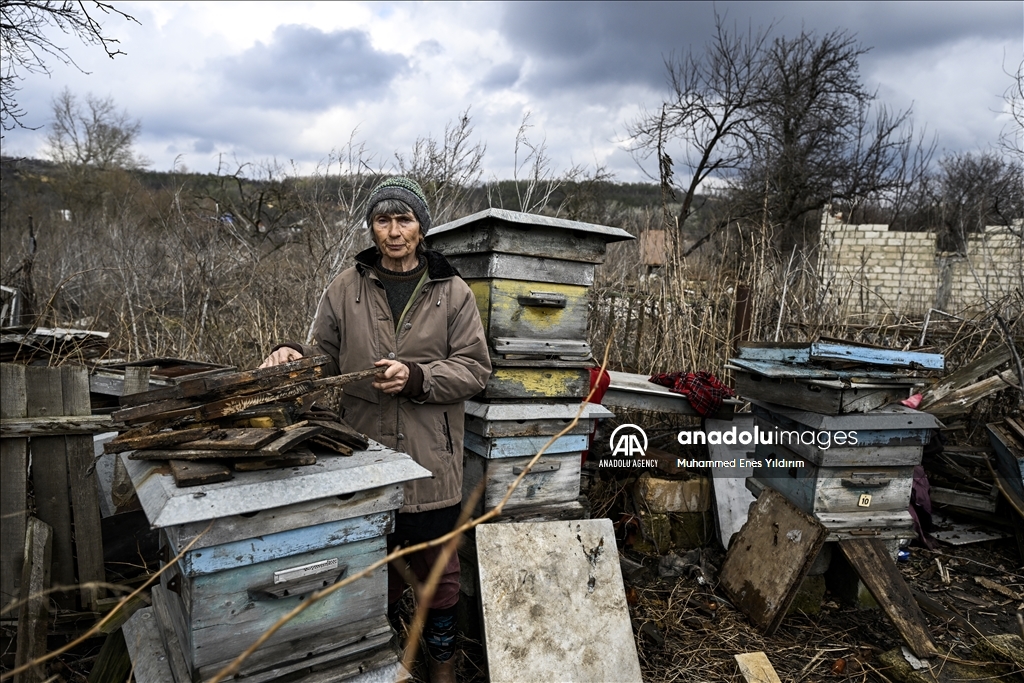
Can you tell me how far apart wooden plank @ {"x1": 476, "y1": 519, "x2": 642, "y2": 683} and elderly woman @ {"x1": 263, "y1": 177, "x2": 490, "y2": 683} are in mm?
254

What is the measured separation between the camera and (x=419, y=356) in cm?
271

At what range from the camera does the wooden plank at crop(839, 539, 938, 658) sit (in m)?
3.34

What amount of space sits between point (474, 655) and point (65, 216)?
1915 cm

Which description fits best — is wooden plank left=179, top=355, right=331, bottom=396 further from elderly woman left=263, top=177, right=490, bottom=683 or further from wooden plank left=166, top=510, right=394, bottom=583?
wooden plank left=166, top=510, right=394, bottom=583

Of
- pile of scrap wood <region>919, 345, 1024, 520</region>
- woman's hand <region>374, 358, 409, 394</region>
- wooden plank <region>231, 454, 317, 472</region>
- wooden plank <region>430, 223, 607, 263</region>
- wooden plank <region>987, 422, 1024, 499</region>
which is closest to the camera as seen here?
wooden plank <region>231, 454, 317, 472</region>

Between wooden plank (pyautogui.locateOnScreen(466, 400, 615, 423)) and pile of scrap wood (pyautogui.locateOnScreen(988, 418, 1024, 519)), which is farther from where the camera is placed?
pile of scrap wood (pyautogui.locateOnScreen(988, 418, 1024, 519))

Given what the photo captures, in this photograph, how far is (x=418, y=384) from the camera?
2502 mm

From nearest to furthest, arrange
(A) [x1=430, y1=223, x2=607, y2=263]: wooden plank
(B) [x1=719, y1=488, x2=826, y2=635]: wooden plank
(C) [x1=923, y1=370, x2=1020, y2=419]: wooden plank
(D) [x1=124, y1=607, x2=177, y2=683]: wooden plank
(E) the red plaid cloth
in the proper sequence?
(D) [x1=124, y1=607, x2=177, y2=683]: wooden plank
(A) [x1=430, y1=223, x2=607, y2=263]: wooden plank
(B) [x1=719, y1=488, x2=826, y2=635]: wooden plank
(E) the red plaid cloth
(C) [x1=923, y1=370, x2=1020, y2=419]: wooden plank

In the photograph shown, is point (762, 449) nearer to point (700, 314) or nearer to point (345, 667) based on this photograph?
point (700, 314)

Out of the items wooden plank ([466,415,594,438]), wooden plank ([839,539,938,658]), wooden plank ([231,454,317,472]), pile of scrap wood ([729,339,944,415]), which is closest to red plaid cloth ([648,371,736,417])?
pile of scrap wood ([729,339,944,415])

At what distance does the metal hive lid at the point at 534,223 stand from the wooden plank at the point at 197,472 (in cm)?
173

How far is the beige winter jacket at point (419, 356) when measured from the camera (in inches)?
105

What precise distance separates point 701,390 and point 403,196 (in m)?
2.95

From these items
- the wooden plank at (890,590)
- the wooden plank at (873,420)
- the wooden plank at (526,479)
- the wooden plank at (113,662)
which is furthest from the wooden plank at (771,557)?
the wooden plank at (113,662)
